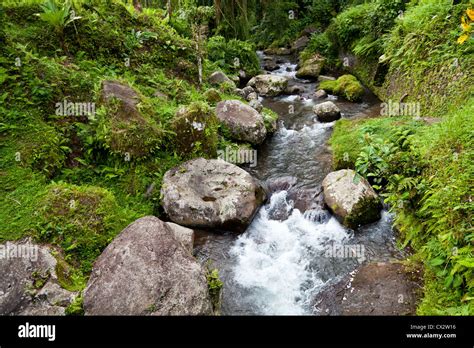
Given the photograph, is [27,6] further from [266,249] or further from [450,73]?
[450,73]

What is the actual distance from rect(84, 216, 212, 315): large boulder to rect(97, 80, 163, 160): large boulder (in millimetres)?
3227

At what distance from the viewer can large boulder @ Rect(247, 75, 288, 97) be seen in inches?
631

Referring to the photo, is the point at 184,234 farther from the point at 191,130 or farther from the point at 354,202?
the point at 354,202

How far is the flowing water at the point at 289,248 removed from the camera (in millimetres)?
5977

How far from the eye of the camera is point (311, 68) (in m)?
18.2

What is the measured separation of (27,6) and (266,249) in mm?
10349

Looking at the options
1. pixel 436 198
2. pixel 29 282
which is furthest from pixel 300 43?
pixel 29 282

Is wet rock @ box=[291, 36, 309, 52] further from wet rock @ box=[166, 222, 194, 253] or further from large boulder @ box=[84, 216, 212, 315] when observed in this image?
large boulder @ box=[84, 216, 212, 315]

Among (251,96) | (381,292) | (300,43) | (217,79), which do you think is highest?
(300,43)

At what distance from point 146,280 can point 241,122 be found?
6.80m

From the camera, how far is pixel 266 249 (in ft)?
23.1

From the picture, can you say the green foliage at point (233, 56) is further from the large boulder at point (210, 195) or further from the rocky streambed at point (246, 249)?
the large boulder at point (210, 195)

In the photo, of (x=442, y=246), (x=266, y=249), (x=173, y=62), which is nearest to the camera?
(x=442, y=246)

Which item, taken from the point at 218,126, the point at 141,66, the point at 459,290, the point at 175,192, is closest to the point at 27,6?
the point at 141,66
